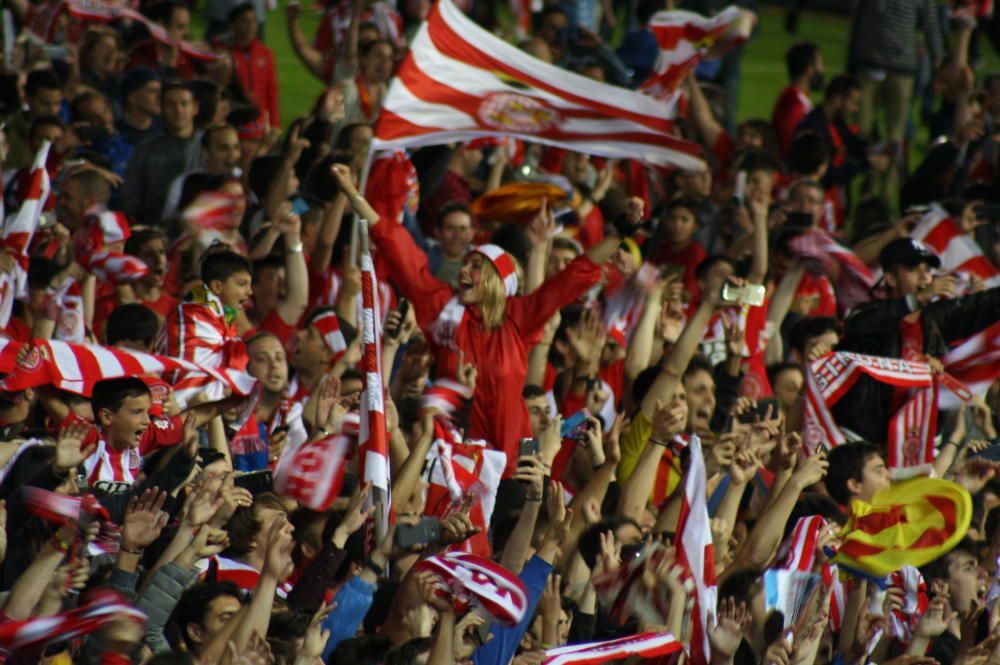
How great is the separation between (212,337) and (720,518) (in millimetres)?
2313

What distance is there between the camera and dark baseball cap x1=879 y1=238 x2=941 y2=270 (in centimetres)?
948

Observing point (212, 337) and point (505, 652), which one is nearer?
point (505, 652)

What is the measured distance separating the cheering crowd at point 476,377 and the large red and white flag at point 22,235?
0.06ft

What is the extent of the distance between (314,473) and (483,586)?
160 centimetres

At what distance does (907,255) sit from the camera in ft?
31.2

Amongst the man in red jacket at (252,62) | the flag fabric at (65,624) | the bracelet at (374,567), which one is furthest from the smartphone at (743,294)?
the man in red jacket at (252,62)

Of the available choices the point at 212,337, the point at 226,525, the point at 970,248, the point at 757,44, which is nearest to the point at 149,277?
the point at 212,337

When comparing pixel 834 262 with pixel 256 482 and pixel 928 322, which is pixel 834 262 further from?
pixel 256 482

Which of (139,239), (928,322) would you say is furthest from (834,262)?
(139,239)

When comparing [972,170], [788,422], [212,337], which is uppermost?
[212,337]

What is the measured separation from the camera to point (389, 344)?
795 centimetres

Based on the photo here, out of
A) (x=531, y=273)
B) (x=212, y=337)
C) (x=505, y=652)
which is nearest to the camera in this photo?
(x=505, y=652)

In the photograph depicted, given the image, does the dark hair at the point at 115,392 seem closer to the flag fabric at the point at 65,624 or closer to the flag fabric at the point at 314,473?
the flag fabric at the point at 314,473

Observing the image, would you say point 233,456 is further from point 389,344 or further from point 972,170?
point 972,170
